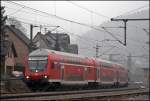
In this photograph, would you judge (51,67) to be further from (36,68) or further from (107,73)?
(107,73)

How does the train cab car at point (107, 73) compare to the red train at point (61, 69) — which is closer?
the red train at point (61, 69)

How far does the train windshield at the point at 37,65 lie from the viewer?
36188mm

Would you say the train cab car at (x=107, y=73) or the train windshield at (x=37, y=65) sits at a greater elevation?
the train windshield at (x=37, y=65)

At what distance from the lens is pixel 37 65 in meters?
36.7

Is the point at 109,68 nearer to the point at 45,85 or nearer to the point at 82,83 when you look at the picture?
the point at 82,83

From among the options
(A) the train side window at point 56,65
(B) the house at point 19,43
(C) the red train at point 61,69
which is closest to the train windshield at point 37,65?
(C) the red train at point 61,69

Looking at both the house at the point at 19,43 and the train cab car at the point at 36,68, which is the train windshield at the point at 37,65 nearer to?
the train cab car at the point at 36,68

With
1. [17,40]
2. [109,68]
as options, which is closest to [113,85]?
[109,68]

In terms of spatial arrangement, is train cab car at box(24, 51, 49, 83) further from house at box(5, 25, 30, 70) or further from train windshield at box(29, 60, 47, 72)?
house at box(5, 25, 30, 70)

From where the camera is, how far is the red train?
36.0 meters

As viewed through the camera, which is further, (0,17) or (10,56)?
(10,56)

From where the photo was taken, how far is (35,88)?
37500 millimetres

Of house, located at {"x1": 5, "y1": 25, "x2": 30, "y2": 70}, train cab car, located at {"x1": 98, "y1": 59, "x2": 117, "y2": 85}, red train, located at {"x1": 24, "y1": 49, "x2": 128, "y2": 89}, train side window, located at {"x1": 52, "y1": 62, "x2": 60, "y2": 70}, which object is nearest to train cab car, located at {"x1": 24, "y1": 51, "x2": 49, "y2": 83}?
red train, located at {"x1": 24, "y1": 49, "x2": 128, "y2": 89}

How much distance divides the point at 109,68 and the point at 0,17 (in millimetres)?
15911
